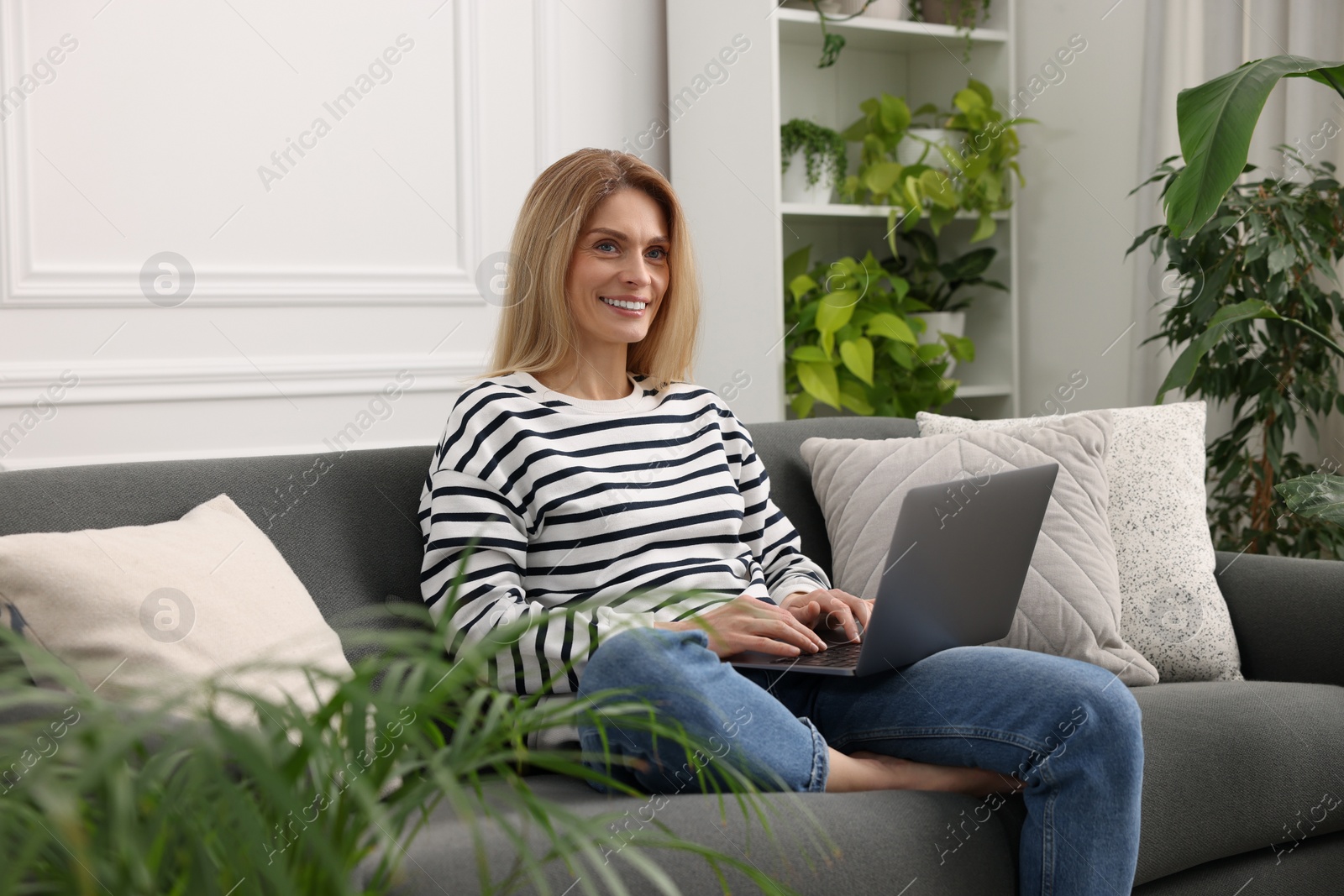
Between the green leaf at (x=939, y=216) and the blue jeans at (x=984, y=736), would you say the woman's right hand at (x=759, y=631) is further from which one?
the green leaf at (x=939, y=216)

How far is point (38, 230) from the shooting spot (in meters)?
2.19

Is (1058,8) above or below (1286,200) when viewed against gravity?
above

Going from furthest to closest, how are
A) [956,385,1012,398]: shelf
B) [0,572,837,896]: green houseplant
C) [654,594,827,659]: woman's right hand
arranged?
[956,385,1012,398]: shelf
[654,594,827,659]: woman's right hand
[0,572,837,896]: green houseplant

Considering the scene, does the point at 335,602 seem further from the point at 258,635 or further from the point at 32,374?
the point at 32,374

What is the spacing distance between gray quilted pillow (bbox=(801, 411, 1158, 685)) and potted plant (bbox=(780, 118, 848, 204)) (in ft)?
3.43

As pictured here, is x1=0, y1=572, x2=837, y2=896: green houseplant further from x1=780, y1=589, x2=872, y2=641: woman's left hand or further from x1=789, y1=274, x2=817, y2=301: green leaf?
x1=789, y1=274, x2=817, y2=301: green leaf

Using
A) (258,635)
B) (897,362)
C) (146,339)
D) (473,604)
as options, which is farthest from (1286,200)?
(146,339)

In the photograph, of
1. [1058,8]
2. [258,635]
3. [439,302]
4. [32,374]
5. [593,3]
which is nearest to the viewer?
[258,635]

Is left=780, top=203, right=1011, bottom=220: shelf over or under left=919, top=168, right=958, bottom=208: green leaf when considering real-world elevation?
under

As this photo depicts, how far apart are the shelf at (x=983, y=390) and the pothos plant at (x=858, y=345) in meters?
0.10

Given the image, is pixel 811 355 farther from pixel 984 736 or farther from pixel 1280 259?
pixel 984 736

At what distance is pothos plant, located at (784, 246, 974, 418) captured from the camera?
2.67m

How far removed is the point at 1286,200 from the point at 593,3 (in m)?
1.60

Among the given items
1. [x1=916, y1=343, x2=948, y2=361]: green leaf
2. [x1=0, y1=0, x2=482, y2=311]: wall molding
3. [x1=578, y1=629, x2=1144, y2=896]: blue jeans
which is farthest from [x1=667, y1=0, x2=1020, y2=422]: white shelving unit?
[x1=578, y1=629, x2=1144, y2=896]: blue jeans
